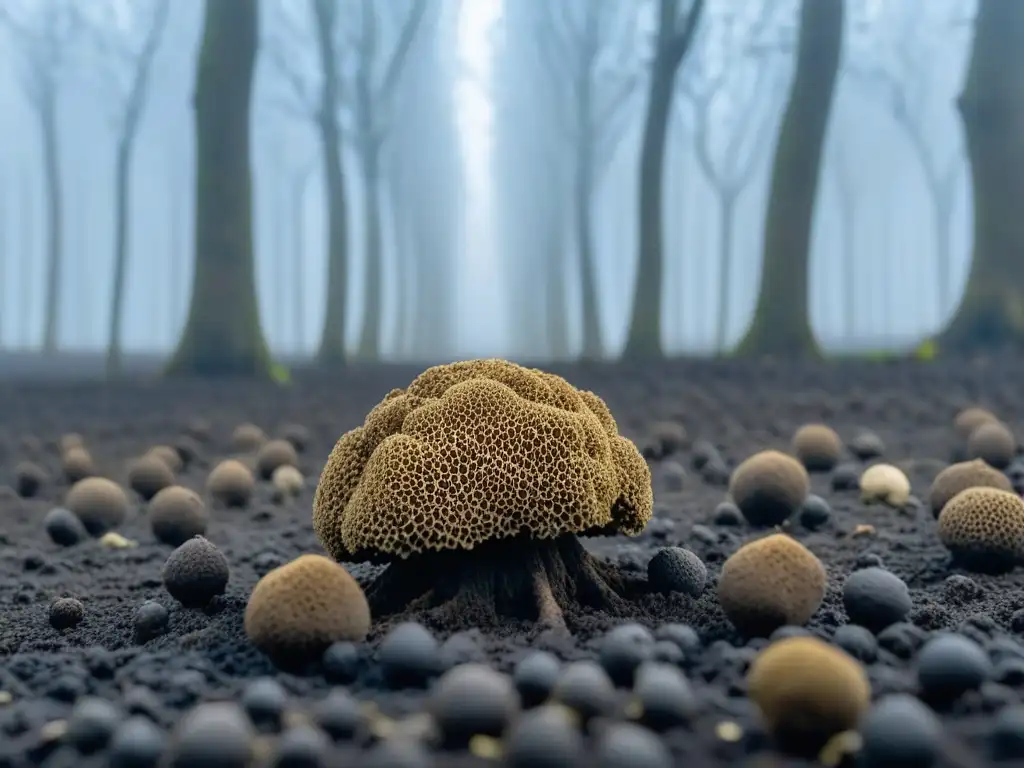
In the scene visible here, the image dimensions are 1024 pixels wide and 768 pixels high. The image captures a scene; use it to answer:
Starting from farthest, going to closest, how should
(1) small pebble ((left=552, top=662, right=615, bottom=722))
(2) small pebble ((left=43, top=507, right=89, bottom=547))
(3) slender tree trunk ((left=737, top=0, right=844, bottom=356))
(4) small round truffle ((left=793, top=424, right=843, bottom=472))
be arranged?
1. (3) slender tree trunk ((left=737, top=0, right=844, bottom=356))
2. (4) small round truffle ((left=793, top=424, right=843, bottom=472))
3. (2) small pebble ((left=43, top=507, right=89, bottom=547))
4. (1) small pebble ((left=552, top=662, right=615, bottom=722))

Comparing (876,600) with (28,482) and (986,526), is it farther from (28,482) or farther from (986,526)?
(28,482)

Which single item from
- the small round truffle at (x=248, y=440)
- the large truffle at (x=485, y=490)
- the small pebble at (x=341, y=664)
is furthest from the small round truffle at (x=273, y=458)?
the small pebble at (x=341, y=664)

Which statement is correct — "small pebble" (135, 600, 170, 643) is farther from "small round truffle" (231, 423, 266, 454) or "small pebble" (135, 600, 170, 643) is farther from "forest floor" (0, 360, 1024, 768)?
"small round truffle" (231, 423, 266, 454)

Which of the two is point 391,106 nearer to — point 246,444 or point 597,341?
point 597,341

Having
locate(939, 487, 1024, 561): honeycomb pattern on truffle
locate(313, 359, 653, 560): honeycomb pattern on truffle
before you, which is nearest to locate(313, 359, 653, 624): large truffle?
locate(313, 359, 653, 560): honeycomb pattern on truffle

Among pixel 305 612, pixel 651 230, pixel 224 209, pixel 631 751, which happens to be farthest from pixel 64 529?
pixel 651 230
